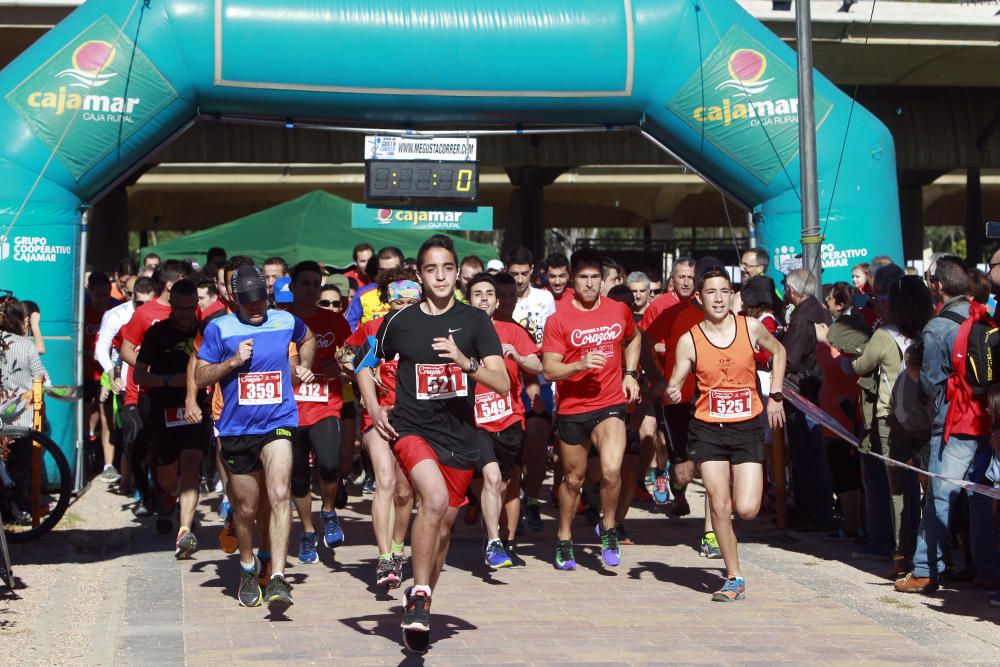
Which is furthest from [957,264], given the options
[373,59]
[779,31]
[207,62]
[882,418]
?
[779,31]

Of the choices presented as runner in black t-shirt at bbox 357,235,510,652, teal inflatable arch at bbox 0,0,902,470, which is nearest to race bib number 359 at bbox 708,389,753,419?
runner in black t-shirt at bbox 357,235,510,652

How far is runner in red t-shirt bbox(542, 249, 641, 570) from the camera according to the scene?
8797 mm

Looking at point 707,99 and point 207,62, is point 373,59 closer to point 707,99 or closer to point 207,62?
point 207,62

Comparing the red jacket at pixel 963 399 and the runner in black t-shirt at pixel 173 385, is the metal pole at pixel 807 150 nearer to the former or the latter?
the red jacket at pixel 963 399

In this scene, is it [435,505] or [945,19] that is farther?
[945,19]

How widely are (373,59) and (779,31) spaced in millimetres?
7453

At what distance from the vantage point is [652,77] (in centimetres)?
1262

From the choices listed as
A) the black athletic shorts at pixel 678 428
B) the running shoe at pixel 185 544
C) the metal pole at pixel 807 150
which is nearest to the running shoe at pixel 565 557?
the black athletic shorts at pixel 678 428

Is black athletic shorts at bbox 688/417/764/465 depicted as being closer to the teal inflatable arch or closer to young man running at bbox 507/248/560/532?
young man running at bbox 507/248/560/532

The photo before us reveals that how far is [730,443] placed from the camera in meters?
7.97

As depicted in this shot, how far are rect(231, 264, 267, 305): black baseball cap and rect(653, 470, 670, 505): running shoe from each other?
5362 mm

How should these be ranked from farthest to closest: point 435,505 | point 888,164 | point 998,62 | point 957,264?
point 998,62
point 888,164
point 957,264
point 435,505

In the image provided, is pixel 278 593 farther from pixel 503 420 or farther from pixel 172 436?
pixel 172 436

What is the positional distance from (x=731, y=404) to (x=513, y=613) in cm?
173
